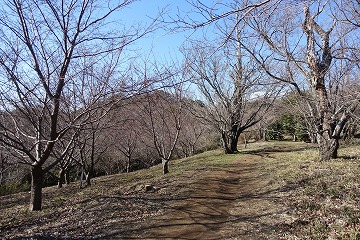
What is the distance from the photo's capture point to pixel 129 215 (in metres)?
6.83

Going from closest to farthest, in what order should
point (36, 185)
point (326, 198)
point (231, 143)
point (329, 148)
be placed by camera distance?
point (326, 198), point (36, 185), point (329, 148), point (231, 143)

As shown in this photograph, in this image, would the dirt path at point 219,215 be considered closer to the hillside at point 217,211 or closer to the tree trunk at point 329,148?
the hillside at point 217,211

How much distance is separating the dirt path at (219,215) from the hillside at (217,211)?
0.06 feet

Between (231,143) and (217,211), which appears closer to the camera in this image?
(217,211)

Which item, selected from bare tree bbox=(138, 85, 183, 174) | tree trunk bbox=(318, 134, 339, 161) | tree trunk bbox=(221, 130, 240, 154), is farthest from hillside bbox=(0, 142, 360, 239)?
tree trunk bbox=(221, 130, 240, 154)

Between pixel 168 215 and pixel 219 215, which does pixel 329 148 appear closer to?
pixel 219 215

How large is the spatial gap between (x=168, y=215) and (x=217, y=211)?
1.11 meters

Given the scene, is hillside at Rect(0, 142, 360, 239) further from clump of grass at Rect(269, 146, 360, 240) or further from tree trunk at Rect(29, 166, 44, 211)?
tree trunk at Rect(29, 166, 44, 211)

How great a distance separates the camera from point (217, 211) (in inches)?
268

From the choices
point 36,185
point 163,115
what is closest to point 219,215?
point 36,185

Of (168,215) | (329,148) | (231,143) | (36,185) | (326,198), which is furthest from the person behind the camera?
(231,143)

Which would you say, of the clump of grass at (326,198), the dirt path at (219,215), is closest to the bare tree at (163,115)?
the dirt path at (219,215)

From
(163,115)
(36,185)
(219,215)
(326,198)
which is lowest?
Answer: (219,215)

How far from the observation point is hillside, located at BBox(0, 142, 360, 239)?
5434mm
